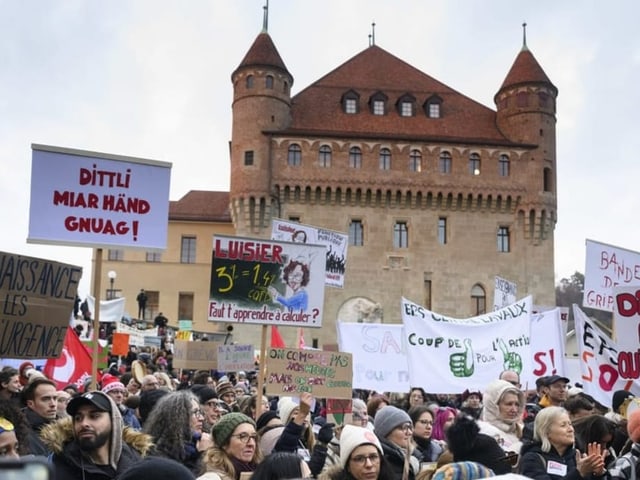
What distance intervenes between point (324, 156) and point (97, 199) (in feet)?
118

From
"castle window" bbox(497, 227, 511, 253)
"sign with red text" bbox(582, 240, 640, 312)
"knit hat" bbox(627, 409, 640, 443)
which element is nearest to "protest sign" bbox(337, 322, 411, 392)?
"sign with red text" bbox(582, 240, 640, 312)

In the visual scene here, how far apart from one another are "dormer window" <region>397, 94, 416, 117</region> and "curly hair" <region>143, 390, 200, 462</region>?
4130 cm

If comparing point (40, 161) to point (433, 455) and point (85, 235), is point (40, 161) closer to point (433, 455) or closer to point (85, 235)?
point (85, 235)

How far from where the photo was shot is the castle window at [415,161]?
42.9 metres

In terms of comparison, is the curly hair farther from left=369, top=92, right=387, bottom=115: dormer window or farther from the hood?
left=369, top=92, right=387, bottom=115: dormer window

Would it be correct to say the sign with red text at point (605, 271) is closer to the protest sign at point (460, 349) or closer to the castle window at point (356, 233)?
the protest sign at point (460, 349)

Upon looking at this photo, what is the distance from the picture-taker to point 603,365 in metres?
7.80

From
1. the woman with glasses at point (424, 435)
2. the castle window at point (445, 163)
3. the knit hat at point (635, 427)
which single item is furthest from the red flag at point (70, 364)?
the castle window at point (445, 163)

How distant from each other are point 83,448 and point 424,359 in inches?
262

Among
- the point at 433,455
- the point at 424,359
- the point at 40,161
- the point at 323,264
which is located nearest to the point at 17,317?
the point at 40,161

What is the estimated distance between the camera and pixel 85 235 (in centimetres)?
666

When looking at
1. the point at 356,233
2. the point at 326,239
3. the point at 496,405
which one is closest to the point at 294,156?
the point at 356,233

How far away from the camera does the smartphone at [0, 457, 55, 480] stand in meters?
1.16

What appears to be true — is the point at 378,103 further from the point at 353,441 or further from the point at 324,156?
the point at 353,441
